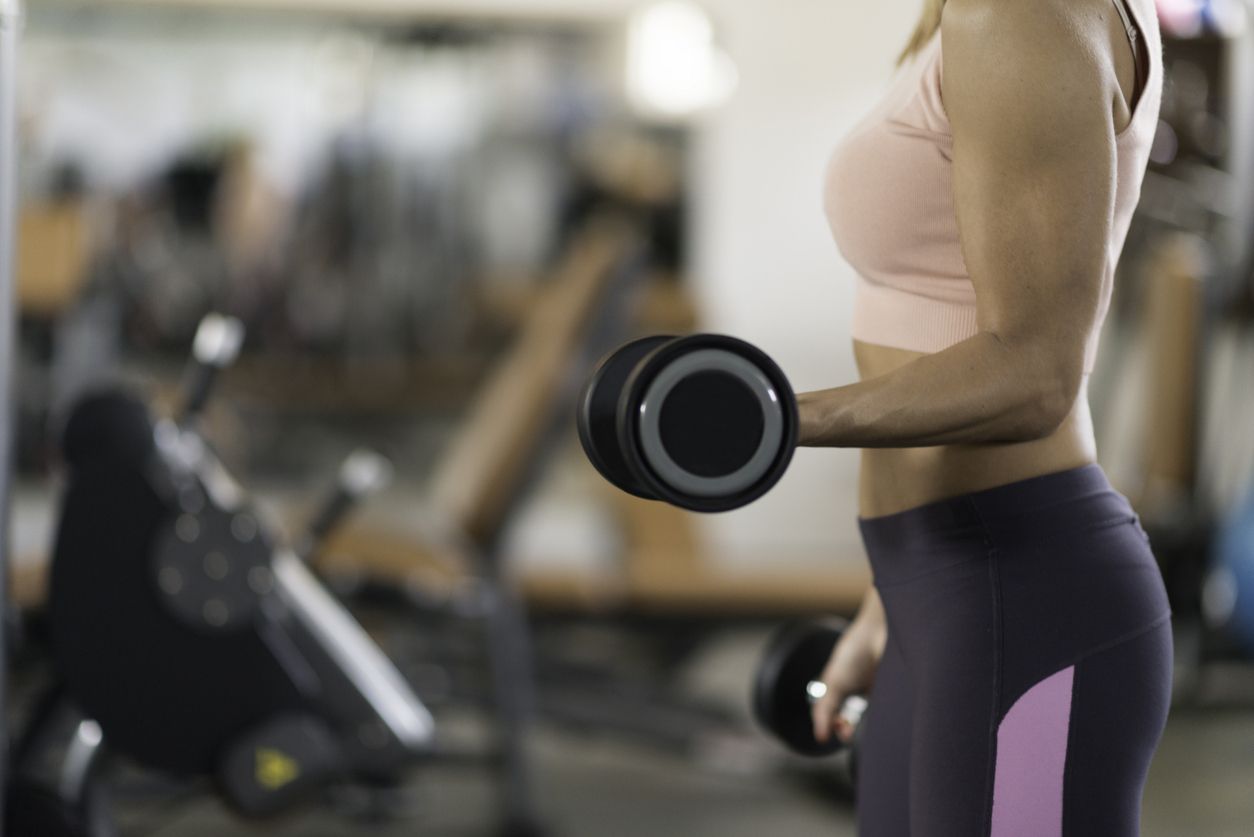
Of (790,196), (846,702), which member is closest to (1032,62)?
(846,702)

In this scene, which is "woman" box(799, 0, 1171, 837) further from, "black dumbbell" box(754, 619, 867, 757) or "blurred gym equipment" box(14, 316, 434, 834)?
"blurred gym equipment" box(14, 316, 434, 834)

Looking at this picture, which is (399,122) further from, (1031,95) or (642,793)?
(1031,95)

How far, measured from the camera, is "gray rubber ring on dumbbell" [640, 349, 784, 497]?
26.7 inches

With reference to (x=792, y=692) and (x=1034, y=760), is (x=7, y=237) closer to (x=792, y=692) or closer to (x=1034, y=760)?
(x=792, y=692)

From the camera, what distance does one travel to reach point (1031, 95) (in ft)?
2.46

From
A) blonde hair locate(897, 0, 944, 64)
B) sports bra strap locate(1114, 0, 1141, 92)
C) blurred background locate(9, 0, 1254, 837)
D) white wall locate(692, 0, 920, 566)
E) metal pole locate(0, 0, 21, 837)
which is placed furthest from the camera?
white wall locate(692, 0, 920, 566)

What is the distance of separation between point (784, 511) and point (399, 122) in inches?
110

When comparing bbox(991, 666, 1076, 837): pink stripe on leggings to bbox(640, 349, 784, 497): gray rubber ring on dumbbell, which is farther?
bbox(991, 666, 1076, 837): pink stripe on leggings

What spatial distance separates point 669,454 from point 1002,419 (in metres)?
0.19

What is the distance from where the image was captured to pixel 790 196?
253 inches

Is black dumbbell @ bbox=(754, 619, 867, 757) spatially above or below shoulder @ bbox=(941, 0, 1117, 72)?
below

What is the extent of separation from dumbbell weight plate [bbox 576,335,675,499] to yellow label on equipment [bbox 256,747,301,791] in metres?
1.29

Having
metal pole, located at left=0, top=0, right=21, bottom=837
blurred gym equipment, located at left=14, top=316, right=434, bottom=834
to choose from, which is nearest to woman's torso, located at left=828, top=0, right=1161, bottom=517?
metal pole, located at left=0, top=0, right=21, bottom=837

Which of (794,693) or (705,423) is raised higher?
(705,423)
